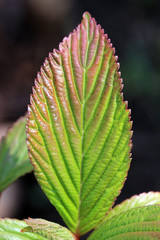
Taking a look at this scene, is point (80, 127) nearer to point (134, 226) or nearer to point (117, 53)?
point (134, 226)

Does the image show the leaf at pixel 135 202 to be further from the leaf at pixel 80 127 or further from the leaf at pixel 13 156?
the leaf at pixel 13 156

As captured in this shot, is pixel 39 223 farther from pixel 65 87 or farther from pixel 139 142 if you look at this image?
pixel 139 142

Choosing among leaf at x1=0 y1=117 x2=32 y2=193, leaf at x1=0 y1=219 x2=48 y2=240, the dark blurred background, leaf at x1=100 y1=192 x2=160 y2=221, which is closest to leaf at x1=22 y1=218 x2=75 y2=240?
leaf at x1=0 y1=219 x2=48 y2=240

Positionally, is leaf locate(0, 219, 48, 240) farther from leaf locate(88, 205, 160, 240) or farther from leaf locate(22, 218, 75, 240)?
leaf locate(88, 205, 160, 240)

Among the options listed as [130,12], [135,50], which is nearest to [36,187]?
[135,50]

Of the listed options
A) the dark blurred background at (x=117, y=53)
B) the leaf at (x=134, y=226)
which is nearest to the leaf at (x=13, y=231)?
the leaf at (x=134, y=226)
